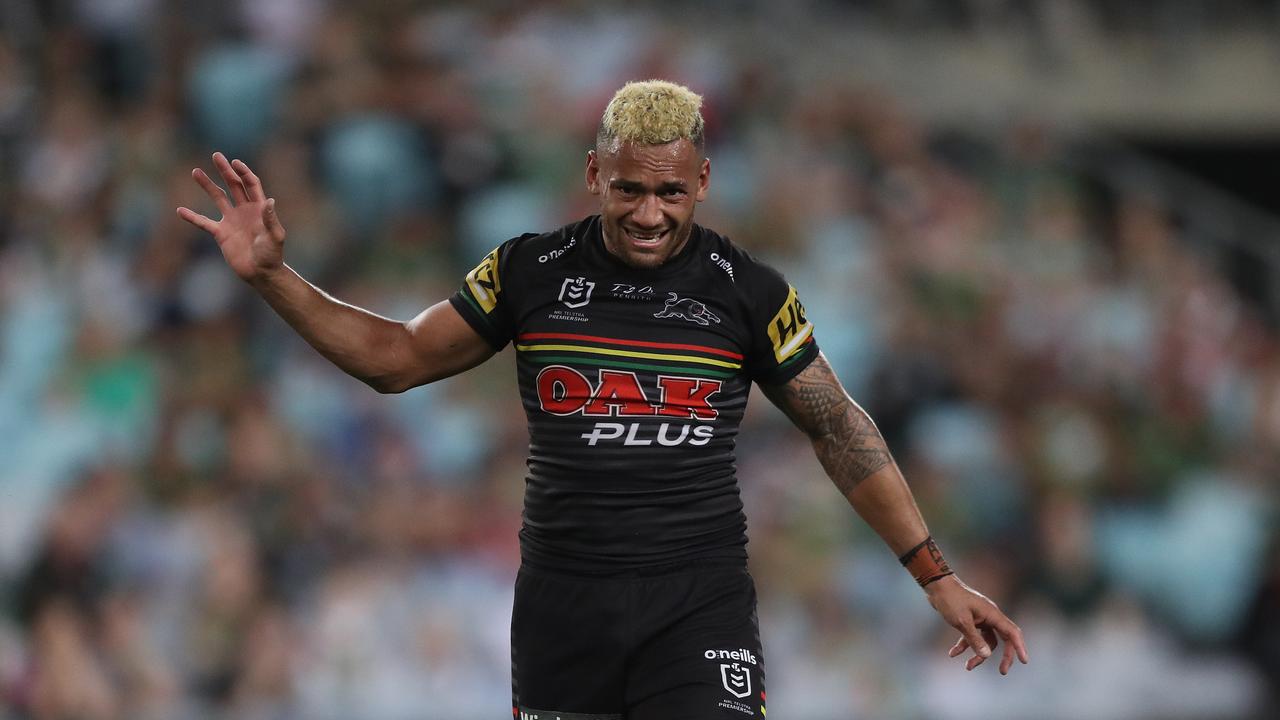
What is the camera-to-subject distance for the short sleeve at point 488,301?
4648mm

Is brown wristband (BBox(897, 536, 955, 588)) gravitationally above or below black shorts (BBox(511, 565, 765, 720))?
above

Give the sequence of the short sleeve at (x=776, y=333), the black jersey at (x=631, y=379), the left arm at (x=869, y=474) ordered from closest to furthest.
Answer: the black jersey at (x=631, y=379) < the short sleeve at (x=776, y=333) < the left arm at (x=869, y=474)

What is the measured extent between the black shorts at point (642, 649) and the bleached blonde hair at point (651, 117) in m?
1.13

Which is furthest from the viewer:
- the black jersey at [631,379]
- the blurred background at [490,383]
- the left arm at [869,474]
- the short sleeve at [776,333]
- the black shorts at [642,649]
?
the blurred background at [490,383]

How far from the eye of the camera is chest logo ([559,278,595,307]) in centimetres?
454

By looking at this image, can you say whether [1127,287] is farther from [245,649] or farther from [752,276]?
[752,276]

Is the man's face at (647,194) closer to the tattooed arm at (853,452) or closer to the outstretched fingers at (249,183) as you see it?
the tattooed arm at (853,452)

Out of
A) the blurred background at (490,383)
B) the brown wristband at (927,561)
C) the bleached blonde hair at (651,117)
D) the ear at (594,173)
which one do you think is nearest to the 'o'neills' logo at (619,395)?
the ear at (594,173)

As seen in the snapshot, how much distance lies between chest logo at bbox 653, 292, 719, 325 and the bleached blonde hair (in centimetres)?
40

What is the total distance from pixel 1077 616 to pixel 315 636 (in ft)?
13.9

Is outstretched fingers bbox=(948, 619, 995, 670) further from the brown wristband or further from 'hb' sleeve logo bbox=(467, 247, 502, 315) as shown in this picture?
'hb' sleeve logo bbox=(467, 247, 502, 315)

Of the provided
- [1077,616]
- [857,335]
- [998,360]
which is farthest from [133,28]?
[1077,616]

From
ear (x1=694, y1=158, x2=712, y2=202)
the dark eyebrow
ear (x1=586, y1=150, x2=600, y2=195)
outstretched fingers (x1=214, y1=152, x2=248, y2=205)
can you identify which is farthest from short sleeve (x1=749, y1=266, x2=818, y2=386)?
outstretched fingers (x1=214, y1=152, x2=248, y2=205)

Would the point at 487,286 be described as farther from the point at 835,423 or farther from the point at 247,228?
the point at 835,423
